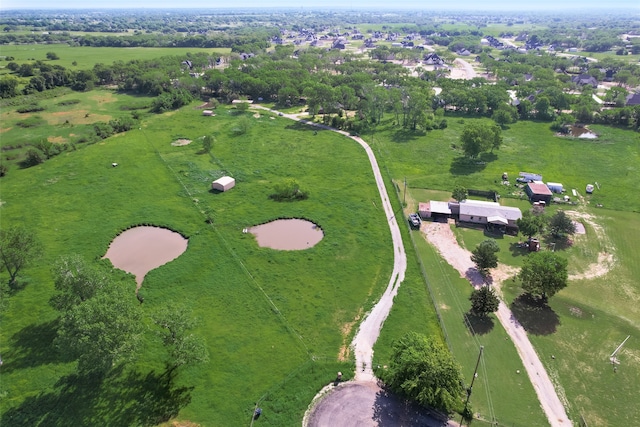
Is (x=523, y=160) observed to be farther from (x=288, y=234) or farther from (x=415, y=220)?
(x=288, y=234)

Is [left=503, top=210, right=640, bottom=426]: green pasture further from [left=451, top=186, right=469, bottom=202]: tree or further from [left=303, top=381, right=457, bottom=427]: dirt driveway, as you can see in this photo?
[left=451, top=186, right=469, bottom=202]: tree

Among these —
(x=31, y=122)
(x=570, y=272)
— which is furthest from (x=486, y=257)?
(x=31, y=122)

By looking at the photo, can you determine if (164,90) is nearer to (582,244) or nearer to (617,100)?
(582,244)

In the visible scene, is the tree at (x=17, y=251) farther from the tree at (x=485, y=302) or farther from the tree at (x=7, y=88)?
the tree at (x=7, y=88)

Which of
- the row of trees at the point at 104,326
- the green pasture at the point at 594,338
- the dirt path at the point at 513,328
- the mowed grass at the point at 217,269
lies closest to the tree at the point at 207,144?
the mowed grass at the point at 217,269

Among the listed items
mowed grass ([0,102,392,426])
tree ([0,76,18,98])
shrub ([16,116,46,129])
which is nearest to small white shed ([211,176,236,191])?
mowed grass ([0,102,392,426])

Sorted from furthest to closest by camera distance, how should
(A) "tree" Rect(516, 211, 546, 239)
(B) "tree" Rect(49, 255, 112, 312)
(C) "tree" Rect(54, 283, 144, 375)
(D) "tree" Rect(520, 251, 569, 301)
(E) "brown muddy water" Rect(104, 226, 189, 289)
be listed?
(A) "tree" Rect(516, 211, 546, 239), (E) "brown muddy water" Rect(104, 226, 189, 289), (D) "tree" Rect(520, 251, 569, 301), (B) "tree" Rect(49, 255, 112, 312), (C) "tree" Rect(54, 283, 144, 375)
